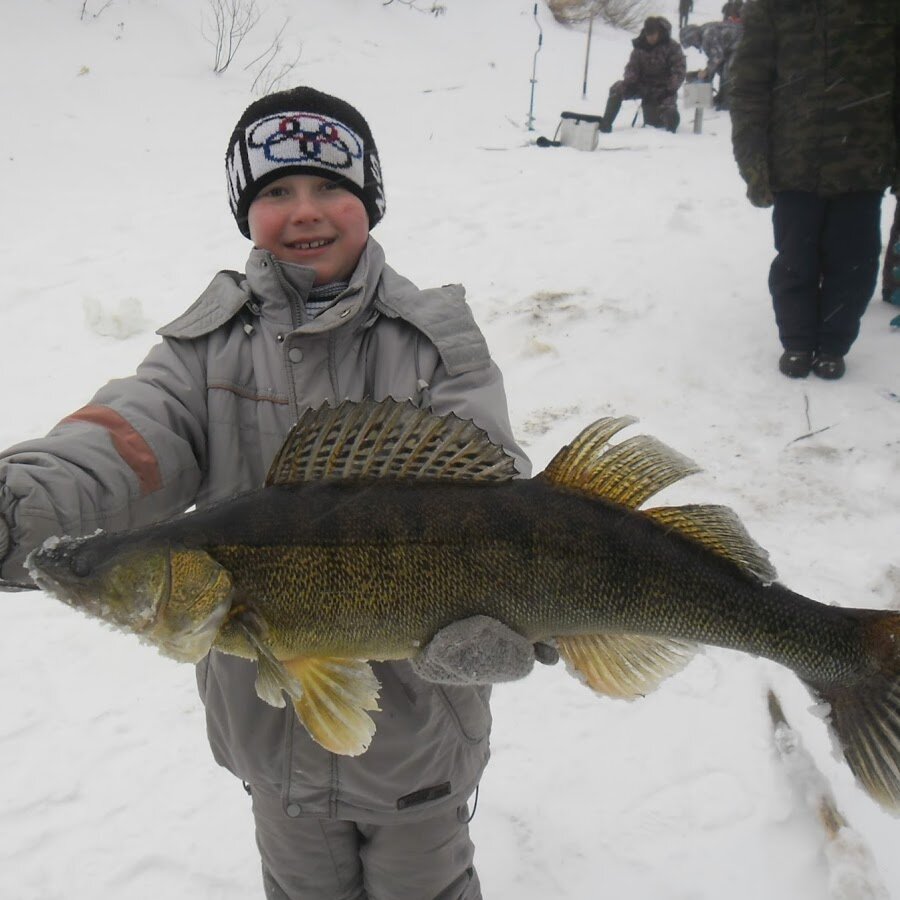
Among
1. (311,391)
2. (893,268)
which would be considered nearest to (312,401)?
(311,391)

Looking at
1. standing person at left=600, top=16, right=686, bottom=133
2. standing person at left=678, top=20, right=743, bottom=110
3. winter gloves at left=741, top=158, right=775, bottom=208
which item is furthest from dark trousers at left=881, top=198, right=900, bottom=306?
standing person at left=678, top=20, right=743, bottom=110

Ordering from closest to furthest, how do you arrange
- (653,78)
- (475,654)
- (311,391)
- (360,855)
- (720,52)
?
(475,654) < (311,391) < (360,855) < (653,78) < (720,52)

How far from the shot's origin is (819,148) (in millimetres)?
4879

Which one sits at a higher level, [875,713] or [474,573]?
[474,573]

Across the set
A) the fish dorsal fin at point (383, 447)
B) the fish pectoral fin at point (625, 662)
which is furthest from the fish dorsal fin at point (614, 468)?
the fish pectoral fin at point (625, 662)

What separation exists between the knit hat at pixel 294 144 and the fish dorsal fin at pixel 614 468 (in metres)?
1.01

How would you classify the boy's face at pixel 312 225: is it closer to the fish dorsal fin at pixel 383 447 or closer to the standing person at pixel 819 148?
the fish dorsal fin at pixel 383 447

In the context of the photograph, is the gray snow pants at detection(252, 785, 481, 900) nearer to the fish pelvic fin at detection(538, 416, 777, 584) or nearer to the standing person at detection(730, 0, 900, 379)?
the fish pelvic fin at detection(538, 416, 777, 584)

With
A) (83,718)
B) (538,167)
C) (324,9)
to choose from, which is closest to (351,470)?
(83,718)

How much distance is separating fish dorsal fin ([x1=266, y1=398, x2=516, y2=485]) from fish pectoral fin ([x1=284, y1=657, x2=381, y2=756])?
1.30 ft

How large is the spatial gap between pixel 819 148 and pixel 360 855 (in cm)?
464

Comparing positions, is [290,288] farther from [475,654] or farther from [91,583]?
[475,654]

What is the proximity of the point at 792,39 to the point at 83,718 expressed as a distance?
17.2 feet

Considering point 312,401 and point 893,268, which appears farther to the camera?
point 893,268
